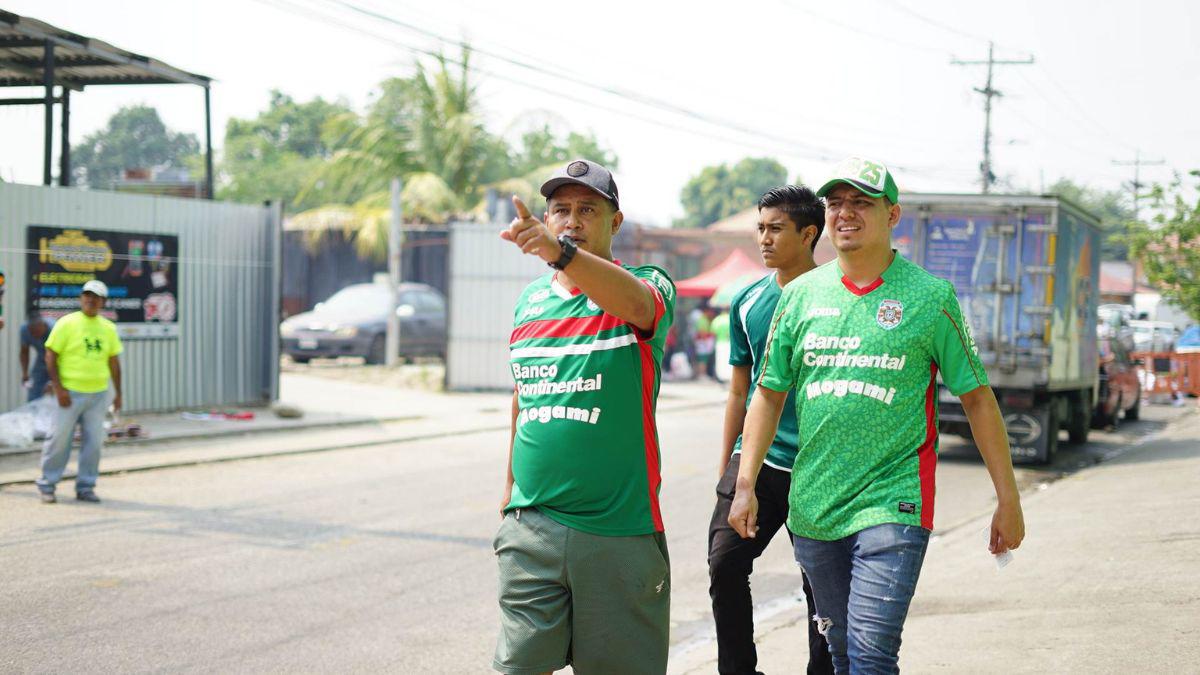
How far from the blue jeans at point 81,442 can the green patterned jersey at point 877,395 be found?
774cm

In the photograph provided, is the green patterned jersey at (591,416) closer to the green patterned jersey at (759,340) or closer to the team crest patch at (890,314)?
the team crest patch at (890,314)

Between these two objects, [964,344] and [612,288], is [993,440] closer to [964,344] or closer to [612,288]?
[964,344]

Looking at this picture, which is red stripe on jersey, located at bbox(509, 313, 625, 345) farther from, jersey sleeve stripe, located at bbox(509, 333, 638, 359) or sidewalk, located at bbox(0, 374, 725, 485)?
sidewalk, located at bbox(0, 374, 725, 485)

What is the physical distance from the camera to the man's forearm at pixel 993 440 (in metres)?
3.57

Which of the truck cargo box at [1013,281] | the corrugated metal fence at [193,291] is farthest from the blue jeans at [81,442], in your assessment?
the truck cargo box at [1013,281]

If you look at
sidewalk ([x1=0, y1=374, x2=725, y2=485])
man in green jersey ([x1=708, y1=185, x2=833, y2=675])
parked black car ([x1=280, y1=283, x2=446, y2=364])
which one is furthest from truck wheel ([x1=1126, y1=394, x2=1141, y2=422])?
man in green jersey ([x1=708, y1=185, x2=833, y2=675])

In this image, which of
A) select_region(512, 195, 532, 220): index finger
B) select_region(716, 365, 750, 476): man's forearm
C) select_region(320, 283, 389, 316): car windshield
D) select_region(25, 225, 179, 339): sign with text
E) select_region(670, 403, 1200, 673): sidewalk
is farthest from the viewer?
select_region(320, 283, 389, 316): car windshield

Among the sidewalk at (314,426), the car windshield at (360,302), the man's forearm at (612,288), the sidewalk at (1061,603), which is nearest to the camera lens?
the man's forearm at (612,288)

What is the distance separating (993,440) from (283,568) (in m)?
5.16

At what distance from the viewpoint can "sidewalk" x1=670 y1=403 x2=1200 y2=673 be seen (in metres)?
5.28

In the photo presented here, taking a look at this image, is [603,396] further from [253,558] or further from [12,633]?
[253,558]

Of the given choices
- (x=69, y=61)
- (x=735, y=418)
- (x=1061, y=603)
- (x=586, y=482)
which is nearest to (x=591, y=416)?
(x=586, y=482)

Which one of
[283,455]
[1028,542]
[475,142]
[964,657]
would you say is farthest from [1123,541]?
[475,142]

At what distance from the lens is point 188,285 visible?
51.9 ft
